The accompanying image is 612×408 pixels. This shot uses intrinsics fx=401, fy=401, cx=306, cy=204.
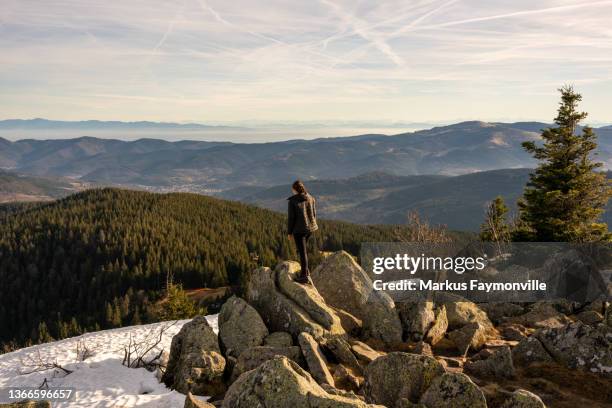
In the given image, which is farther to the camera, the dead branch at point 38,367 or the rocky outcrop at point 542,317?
the rocky outcrop at point 542,317

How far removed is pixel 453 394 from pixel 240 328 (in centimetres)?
944

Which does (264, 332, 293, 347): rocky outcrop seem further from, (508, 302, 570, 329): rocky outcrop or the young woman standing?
(508, 302, 570, 329): rocky outcrop

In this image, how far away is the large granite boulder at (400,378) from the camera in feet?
36.1

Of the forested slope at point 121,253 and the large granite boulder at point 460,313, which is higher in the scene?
the large granite boulder at point 460,313

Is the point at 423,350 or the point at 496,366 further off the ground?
the point at 496,366

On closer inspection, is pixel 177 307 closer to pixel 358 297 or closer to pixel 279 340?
pixel 358 297

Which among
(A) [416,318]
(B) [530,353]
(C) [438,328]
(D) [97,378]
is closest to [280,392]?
(A) [416,318]

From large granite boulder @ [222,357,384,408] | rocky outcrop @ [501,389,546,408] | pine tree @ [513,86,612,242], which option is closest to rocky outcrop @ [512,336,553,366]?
rocky outcrop @ [501,389,546,408]

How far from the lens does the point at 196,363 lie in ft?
49.9

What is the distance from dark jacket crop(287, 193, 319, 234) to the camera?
56.5 feet

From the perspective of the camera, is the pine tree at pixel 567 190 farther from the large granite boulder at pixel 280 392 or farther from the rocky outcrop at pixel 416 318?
the large granite boulder at pixel 280 392

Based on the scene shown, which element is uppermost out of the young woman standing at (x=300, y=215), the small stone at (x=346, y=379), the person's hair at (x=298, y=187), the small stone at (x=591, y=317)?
the person's hair at (x=298, y=187)

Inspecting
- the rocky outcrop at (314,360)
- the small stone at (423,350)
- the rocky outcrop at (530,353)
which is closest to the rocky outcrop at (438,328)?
the small stone at (423,350)

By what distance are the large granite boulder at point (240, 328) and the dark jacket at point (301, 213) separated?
13.0ft
